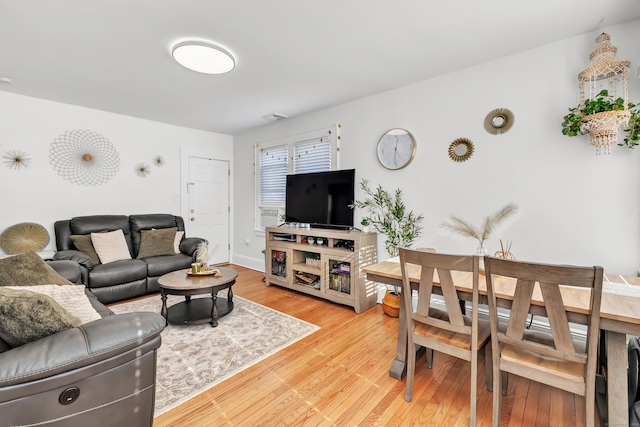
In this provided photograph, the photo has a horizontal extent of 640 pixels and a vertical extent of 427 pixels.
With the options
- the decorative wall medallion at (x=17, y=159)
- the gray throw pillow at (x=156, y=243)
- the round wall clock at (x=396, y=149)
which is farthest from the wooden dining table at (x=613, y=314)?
the decorative wall medallion at (x=17, y=159)

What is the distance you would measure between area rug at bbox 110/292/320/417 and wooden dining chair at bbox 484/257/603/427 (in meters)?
1.66

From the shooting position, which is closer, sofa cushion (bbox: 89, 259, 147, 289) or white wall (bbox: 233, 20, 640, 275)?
white wall (bbox: 233, 20, 640, 275)

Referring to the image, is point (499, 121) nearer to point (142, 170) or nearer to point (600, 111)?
point (600, 111)

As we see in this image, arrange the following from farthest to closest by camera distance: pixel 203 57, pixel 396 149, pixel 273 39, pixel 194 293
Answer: pixel 396 149
pixel 194 293
pixel 203 57
pixel 273 39

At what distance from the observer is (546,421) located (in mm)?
1599

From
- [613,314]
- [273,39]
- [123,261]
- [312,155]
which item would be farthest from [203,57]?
Result: [613,314]

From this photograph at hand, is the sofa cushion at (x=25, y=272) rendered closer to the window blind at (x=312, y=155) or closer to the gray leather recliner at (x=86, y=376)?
the gray leather recliner at (x=86, y=376)

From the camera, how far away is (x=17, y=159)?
3.51 metres

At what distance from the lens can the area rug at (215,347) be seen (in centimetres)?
190

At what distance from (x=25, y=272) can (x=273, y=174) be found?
3337 millimetres

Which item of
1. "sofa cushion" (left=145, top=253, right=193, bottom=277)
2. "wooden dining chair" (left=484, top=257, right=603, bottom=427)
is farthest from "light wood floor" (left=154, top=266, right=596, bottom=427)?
"sofa cushion" (left=145, top=253, right=193, bottom=277)

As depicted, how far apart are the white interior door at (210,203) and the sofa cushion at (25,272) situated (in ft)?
9.91

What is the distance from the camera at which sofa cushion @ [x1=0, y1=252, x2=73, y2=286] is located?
1.72 metres

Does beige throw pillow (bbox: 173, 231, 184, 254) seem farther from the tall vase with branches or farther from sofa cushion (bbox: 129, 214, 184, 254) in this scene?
the tall vase with branches
